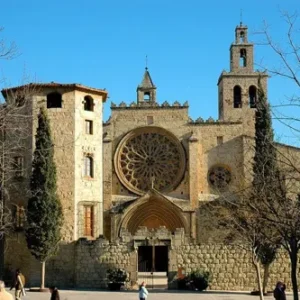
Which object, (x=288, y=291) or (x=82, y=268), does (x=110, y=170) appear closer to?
(x=82, y=268)

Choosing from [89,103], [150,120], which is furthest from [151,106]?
[89,103]

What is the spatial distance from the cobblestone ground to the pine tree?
2508 millimetres

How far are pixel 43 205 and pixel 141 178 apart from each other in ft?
59.3

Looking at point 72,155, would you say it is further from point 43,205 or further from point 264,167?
point 264,167

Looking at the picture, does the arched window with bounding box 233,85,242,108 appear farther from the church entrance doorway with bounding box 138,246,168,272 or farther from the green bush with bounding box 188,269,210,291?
the green bush with bounding box 188,269,210,291

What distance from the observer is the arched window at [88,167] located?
131ft

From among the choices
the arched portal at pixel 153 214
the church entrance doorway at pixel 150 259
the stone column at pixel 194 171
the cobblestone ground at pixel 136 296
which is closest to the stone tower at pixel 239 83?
the stone column at pixel 194 171

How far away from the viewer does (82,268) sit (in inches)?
1474

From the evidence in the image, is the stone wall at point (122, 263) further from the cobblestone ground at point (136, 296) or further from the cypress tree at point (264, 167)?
the cobblestone ground at point (136, 296)

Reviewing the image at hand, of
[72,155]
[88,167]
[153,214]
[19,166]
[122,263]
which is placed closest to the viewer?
[122,263]

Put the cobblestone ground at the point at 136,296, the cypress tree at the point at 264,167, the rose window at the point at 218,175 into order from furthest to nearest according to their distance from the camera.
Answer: the rose window at the point at 218,175
the cobblestone ground at the point at 136,296
the cypress tree at the point at 264,167

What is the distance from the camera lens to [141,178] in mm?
53125

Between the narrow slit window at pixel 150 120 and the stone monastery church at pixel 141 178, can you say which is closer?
the stone monastery church at pixel 141 178

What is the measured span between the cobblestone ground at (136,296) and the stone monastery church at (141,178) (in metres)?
3.03
